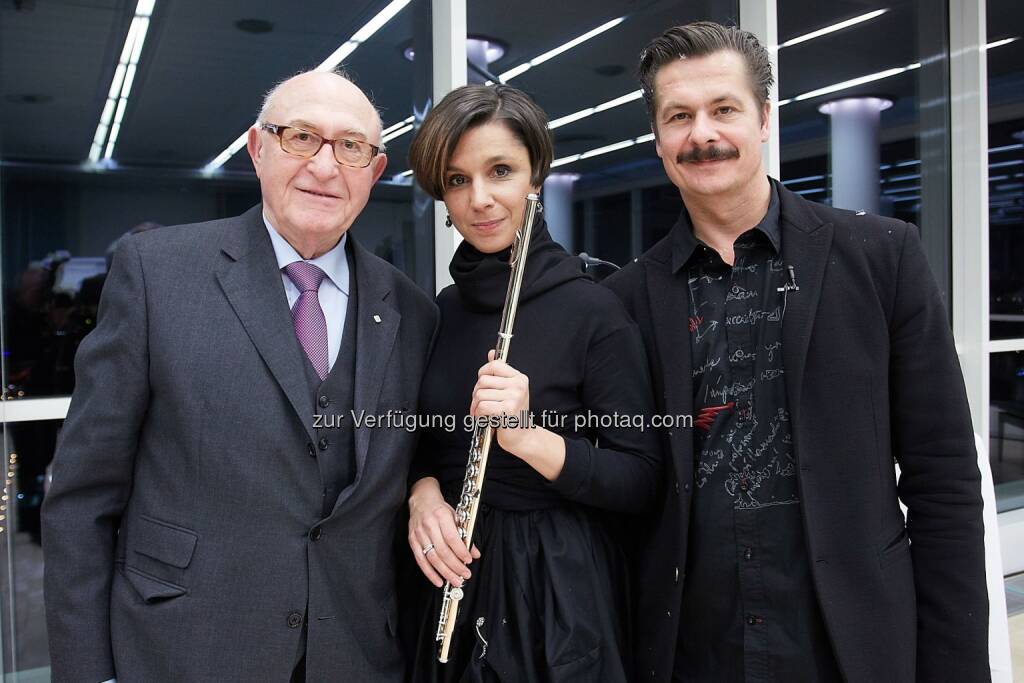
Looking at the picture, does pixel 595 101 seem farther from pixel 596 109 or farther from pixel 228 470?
pixel 228 470

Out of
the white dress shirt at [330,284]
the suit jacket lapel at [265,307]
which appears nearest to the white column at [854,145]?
the white dress shirt at [330,284]

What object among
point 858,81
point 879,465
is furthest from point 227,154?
point 858,81

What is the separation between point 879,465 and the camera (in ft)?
4.57

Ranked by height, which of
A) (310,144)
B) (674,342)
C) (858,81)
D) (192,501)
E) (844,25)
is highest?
(844,25)

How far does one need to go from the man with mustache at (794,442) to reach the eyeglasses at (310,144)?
58 cm

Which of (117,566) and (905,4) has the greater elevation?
(905,4)

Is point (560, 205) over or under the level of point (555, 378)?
over

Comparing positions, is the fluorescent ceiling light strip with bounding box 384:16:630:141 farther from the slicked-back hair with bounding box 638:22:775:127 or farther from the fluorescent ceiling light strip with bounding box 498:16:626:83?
the slicked-back hair with bounding box 638:22:775:127

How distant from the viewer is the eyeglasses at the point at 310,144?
4.57 feet

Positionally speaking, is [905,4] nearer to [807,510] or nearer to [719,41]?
[719,41]

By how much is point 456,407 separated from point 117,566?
24.9 inches

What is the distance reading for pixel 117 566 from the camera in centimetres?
130

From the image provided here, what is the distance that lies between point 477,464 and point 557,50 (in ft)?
7.26

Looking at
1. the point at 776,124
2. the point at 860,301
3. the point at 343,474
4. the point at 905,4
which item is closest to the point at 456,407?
the point at 343,474
